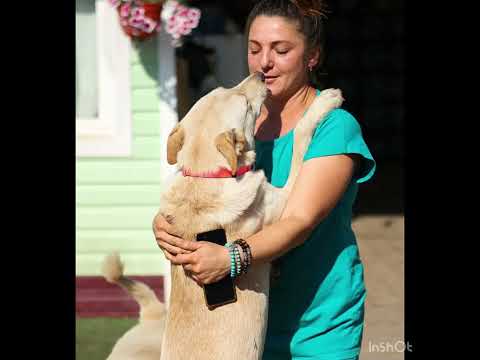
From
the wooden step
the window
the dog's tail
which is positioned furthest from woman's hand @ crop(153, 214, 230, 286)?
the window

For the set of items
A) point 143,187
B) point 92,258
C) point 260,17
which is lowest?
point 92,258

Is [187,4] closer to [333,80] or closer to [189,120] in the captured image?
[189,120]

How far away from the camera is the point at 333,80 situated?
56.6 ft

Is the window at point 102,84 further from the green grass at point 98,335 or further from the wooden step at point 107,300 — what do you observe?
the green grass at point 98,335

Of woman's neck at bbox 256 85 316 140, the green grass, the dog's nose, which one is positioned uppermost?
the dog's nose

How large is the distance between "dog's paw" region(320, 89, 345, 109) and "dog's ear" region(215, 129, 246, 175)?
0.38 metres

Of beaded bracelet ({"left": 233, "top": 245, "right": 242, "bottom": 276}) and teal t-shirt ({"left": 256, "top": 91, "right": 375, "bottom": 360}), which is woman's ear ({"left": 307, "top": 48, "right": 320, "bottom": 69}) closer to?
teal t-shirt ({"left": 256, "top": 91, "right": 375, "bottom": 360})

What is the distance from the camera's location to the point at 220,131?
2984mm

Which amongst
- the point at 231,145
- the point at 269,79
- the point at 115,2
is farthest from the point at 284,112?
the point at 115,2

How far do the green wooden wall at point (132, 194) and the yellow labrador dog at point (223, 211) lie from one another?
13.1 feet

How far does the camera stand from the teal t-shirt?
9.13 ft

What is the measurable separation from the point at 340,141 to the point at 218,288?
0.69 meters

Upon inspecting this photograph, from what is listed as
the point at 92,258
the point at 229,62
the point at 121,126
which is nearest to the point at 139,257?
the point at 92,258

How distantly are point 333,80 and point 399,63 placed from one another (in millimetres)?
1629
